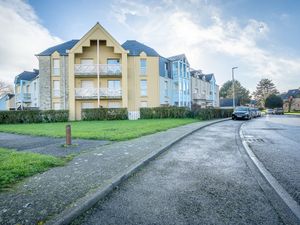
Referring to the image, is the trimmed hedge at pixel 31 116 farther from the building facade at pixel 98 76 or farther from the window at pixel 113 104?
the window at pixel 113 104

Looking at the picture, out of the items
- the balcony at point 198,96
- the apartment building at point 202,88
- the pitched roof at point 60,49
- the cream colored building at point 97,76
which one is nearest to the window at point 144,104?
the cream colored building at point 97,76

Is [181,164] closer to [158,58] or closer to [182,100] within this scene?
[158,58]

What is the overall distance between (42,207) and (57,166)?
7.63 ft

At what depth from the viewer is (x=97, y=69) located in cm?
2609

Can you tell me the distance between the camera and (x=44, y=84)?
91.3ft

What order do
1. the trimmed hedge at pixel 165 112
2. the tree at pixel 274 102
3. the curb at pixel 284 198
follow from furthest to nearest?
the tree at pixel 274 102 < the trimmed hedge at pixel 165 112 < the curb at pixel 284 198

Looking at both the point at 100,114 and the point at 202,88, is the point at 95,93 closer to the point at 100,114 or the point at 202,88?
the point at 100,114

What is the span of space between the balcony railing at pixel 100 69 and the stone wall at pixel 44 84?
4.96m

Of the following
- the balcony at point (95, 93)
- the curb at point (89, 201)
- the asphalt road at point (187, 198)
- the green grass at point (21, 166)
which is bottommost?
the asphalt road at point (187, 198)

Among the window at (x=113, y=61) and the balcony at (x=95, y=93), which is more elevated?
the window at (x=113, y=61)

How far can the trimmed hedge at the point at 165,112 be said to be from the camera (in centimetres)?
2438

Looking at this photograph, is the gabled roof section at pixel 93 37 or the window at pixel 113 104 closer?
the gabled roof section at pixel 93 37

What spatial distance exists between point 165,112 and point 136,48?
13269mm

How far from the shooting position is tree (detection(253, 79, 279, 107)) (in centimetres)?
10194
